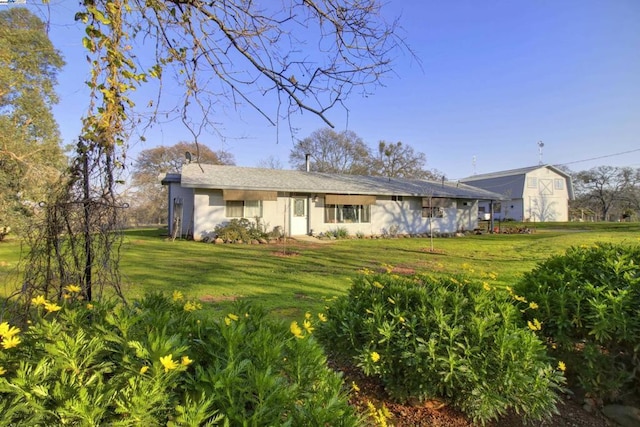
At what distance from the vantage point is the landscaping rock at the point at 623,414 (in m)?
2.65

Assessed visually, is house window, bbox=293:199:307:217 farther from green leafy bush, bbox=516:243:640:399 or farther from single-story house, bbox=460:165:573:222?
single-story house, bbox=460:165:573:222

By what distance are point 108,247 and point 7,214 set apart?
1218 cm

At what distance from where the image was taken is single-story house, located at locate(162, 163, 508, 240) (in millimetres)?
16109

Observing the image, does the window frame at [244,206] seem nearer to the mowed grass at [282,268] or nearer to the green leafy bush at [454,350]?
the mowed grass at [282,268]

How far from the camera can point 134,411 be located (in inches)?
37.7

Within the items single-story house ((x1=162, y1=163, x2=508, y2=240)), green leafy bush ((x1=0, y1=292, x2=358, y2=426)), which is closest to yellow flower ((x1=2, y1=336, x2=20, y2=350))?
green leafy bush ((x1=0, y1=292, x2=358, y2=426))

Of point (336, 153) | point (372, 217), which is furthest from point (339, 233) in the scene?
point (336, 153)

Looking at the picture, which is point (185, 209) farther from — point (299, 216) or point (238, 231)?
point (299, 216)

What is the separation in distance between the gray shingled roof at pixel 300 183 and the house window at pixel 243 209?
100 centimetres

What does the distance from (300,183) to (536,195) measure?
30.9 metres

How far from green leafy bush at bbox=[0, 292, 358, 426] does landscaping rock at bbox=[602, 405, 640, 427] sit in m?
2.79

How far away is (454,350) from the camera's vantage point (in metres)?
2.29

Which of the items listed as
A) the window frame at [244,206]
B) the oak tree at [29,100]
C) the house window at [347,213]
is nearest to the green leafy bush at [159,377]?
the oak tree at [29,100]

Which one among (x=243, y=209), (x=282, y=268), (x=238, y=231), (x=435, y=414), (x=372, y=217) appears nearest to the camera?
(x=435, y=414)
